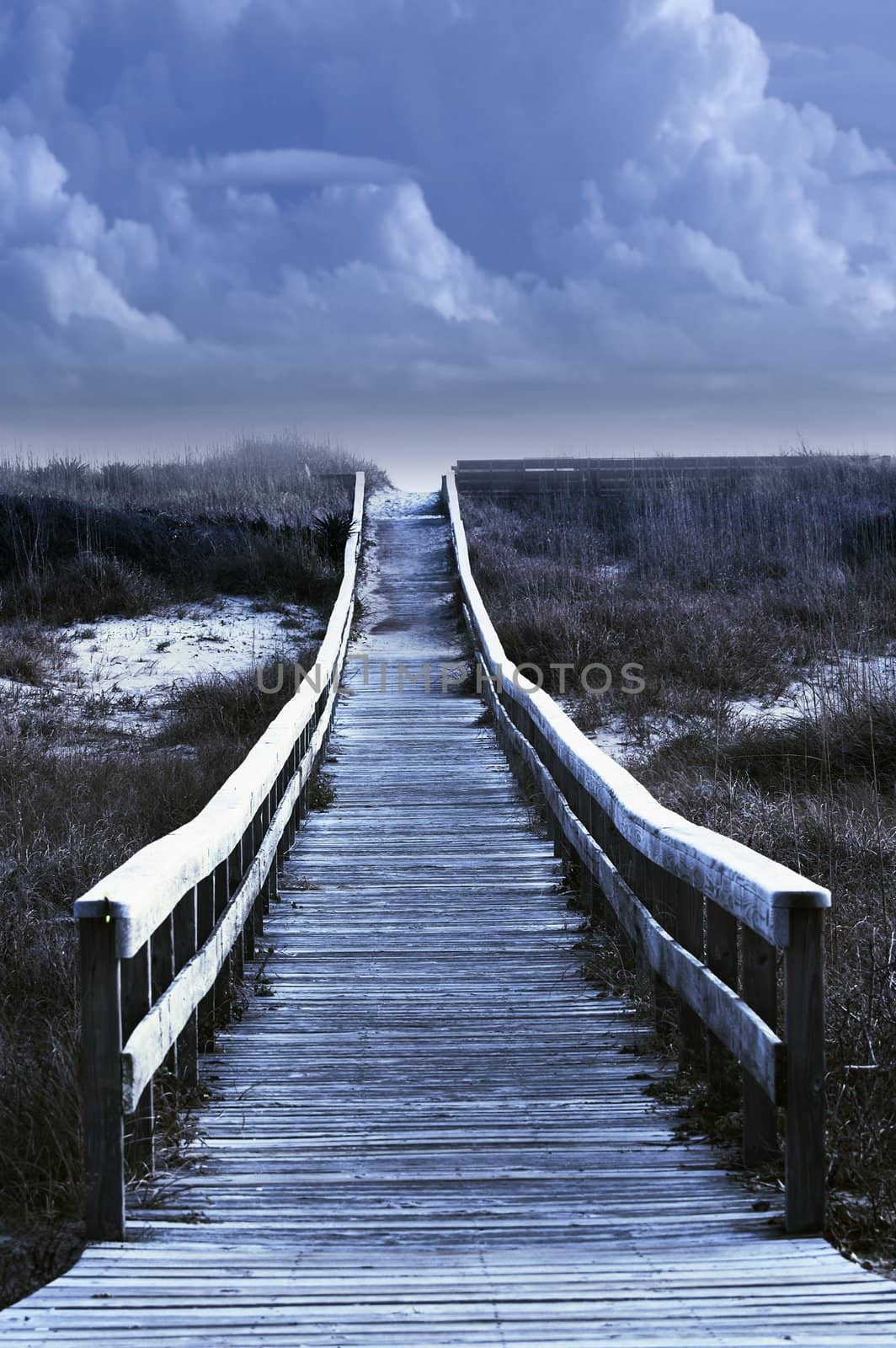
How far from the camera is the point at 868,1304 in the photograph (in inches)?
99.0

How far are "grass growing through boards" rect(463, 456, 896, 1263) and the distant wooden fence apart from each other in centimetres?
65

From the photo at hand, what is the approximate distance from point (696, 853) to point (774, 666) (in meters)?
11.7

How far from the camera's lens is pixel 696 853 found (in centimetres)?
367

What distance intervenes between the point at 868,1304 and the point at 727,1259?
1.14ft

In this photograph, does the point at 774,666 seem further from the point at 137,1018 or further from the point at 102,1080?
the point at 102,1080

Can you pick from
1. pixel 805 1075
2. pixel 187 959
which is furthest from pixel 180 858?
pixel 805 1075

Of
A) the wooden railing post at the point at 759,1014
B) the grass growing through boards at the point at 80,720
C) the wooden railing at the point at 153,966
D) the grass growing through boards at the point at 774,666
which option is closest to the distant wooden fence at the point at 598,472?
the grass growing through boards at the point at 774,666

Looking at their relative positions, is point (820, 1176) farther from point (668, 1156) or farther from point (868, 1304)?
point (668, 1156)

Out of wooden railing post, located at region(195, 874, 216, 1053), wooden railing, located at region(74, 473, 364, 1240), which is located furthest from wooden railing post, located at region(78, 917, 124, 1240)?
wooden railing post, located at region(195, 874, 216, 1053)

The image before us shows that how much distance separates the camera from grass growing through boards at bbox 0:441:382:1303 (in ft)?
11.3

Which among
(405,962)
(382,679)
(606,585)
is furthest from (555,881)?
(606,585)

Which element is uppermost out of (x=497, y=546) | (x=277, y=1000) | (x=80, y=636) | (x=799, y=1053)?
(x=497, y=546)

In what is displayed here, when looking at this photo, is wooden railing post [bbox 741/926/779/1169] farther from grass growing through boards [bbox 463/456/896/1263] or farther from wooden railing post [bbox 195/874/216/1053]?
wooden railing post [bbox 195/874/216/1053]

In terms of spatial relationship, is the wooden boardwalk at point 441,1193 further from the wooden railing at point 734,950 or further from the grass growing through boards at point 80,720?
the grass growing through boards at point 80,720
